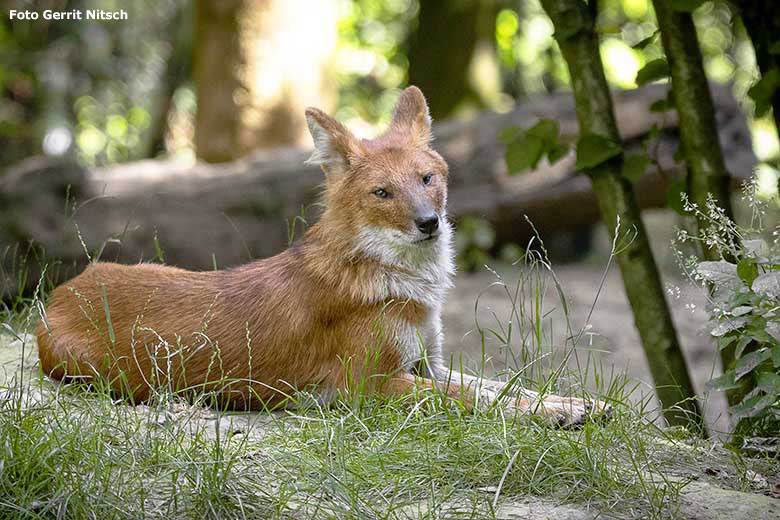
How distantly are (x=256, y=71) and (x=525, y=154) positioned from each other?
6.26 metres

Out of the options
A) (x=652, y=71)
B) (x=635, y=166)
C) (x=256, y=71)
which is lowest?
(x=635, y=166)

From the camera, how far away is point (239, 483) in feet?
10.8

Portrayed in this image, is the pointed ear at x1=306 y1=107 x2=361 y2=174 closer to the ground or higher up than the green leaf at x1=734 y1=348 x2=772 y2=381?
higher up

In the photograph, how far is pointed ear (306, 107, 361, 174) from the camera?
187 inches

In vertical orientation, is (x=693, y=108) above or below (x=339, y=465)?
above

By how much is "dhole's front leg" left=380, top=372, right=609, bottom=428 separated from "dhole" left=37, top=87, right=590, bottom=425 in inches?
0.6

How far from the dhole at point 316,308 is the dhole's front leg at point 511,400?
0.05 feet

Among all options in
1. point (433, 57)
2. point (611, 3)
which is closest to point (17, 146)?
point (433, 57)

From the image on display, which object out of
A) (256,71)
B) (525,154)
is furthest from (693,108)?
A: (256,71)

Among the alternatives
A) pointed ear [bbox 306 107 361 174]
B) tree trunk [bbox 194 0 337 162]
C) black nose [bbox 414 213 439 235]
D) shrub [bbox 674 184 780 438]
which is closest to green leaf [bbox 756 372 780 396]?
shrub [bbox 674 184 780 438]

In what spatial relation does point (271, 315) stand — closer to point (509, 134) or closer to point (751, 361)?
point (509, 134)

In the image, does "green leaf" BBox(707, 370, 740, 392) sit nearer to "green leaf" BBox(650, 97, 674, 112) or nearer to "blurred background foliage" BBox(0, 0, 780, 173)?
"green leaf" BBox(650, 97, 674, 112)

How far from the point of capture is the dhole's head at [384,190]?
4574 mm

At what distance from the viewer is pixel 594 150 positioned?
5.06 m
